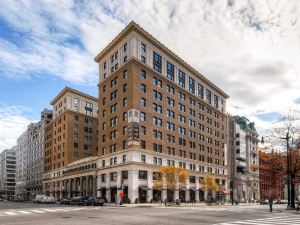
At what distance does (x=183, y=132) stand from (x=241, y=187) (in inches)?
2010

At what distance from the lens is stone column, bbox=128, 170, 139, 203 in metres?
60.4

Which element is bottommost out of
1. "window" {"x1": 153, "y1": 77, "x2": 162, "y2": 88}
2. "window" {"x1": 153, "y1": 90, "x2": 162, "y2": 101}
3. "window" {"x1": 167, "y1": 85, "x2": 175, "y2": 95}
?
"window" {"x1": 153, "y1": 90, "x2": 162, "y2": 101}

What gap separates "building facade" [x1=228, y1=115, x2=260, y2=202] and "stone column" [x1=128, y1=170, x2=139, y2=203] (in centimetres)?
5634

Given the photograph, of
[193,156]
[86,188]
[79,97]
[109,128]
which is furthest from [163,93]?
[79,97]

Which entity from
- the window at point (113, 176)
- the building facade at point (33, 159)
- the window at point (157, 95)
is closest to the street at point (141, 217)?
the window at point (113, 176)

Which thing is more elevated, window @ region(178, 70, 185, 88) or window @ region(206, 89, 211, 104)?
window @ region(178, 70, 185, 88)

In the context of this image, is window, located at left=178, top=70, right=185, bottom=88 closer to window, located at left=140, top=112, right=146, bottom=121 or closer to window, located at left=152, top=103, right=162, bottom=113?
window, located at left=152, top=103, right=162, bottom=113

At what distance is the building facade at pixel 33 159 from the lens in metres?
127

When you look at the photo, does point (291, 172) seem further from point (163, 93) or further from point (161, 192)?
point (163, 93)

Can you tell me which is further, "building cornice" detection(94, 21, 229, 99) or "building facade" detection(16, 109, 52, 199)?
"building facade" detection(16, 109, 52, 199)

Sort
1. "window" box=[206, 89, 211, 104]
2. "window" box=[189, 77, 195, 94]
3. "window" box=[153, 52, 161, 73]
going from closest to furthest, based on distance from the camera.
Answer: "window" box=[153, 52, 161, 73], "window" box=[189, 77, 195, 94], "window" box=[206, 89, 211, 104]

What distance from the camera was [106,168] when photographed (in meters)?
69.4

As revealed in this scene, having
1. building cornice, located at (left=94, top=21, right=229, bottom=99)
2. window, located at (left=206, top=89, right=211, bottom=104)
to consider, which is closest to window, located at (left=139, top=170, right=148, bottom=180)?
building cornice, located at (left=94, top=21, right=229, bottom=99)

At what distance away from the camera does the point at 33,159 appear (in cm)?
13888
